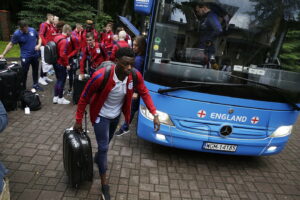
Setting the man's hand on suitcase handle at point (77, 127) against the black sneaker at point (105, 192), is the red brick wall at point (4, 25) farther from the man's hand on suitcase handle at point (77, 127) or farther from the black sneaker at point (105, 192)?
the black sneaker at point (105, 192)

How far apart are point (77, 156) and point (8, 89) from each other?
3527 millimetres

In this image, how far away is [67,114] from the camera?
19.6ft

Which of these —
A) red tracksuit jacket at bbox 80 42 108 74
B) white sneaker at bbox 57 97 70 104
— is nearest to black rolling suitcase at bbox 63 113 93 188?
white sneaker at bbox 57 97 70 104

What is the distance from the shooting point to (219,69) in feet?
12.5

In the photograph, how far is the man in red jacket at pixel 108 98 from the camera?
Result: 9.11 feet

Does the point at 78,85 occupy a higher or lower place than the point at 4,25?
lower

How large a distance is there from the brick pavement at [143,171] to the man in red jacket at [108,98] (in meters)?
0.63

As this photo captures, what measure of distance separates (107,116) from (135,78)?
0.58 meters

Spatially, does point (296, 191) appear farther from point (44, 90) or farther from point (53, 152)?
point (44, 90)

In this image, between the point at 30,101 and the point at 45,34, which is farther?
the point at 45,34

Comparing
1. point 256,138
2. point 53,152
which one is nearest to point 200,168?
point 256,138

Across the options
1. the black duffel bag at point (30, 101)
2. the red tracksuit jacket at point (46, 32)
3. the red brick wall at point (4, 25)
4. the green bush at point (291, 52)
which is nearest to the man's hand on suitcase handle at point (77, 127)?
the green bush at point (291, 52)

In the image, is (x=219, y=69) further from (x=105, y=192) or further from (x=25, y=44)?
(x=25, y=44)

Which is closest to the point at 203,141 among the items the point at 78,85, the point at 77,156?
the point at 77,156
